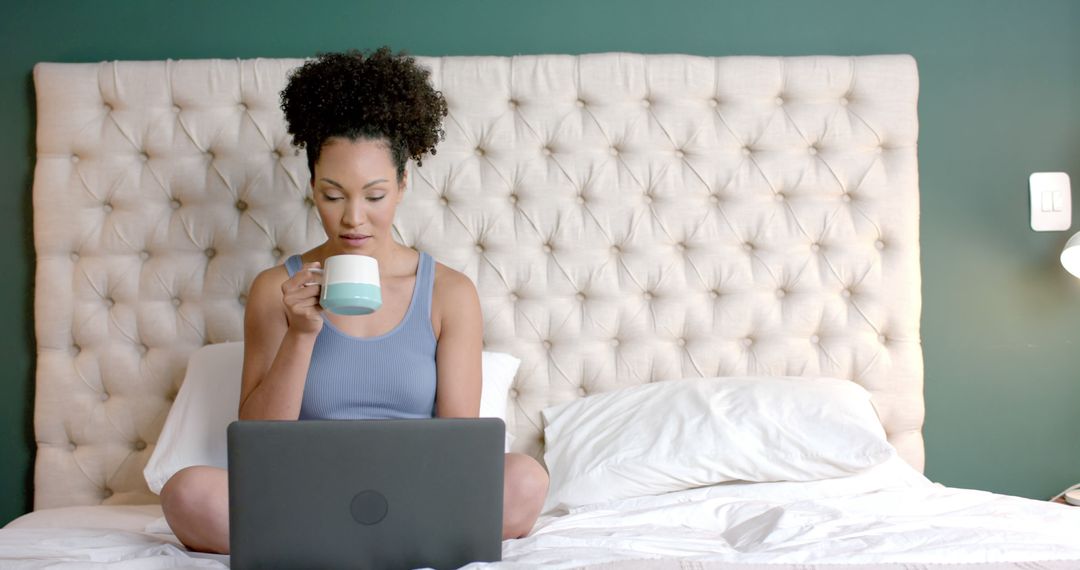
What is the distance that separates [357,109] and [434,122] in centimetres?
18

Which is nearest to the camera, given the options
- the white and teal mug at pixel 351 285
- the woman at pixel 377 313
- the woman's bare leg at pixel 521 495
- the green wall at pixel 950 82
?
the white and teal mug at pixel 351 285

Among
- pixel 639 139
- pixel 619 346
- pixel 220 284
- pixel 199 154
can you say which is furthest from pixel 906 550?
pixel 199 154

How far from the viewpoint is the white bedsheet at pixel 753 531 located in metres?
1.46

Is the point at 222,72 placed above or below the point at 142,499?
above

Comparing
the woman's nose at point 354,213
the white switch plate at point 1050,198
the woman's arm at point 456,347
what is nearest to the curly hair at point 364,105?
the woman's nose at point 354,213

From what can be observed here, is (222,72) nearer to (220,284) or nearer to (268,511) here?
(220,284)

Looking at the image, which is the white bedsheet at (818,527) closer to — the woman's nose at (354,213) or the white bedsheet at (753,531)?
the white bedsheet at (753,531)

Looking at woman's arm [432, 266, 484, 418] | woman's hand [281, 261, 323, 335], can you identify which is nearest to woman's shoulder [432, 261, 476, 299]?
woman's arm [432, 266, 484, 418]

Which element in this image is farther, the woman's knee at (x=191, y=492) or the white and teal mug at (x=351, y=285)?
the woman's knee at (x=191, y=492)

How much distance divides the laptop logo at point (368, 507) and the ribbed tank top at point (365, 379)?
0.53 m

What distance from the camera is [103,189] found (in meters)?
2.46

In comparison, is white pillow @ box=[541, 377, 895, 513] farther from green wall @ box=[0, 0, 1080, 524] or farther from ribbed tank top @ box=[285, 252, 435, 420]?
green wall @ box=[0, 0, 1080, 524]

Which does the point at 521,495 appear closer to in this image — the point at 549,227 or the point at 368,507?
the point at 368,507

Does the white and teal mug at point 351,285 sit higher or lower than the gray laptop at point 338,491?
higher
